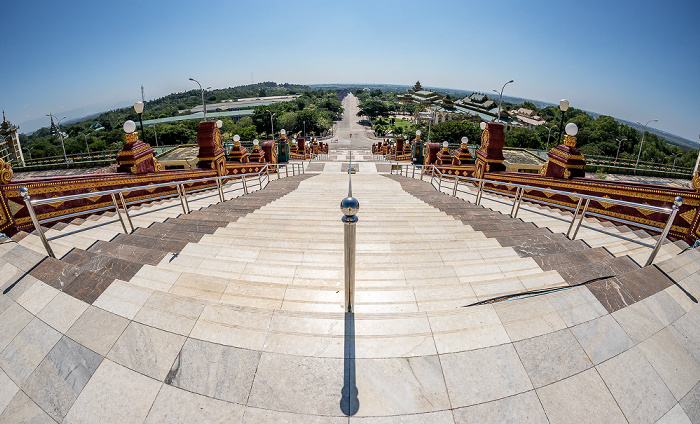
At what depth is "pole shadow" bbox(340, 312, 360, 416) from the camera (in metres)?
1.99

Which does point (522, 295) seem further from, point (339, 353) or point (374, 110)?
point (374, 110)

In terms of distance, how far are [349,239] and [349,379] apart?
110 cm

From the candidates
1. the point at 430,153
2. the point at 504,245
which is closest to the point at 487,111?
the point at 430,153

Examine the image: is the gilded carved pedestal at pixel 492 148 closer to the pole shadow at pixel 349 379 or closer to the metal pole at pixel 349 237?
the metal pole at pixel 349 237

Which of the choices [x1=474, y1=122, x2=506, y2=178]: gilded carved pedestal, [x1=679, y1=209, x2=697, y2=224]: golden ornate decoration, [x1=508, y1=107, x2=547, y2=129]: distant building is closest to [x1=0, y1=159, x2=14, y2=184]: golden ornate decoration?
[x1=679, y1=209, x2=697, y2=224]: golden ornate decoration

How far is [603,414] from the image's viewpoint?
6.50 feet

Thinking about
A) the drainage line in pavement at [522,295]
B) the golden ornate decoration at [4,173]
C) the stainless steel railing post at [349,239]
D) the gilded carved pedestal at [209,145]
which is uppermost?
the stainless steel railing post at [349,239]

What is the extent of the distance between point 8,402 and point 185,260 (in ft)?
6.72

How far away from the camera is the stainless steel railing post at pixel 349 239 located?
2.50 meters

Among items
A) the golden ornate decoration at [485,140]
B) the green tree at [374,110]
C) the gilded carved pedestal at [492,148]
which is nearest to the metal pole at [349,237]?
the gilded carved pedestal at [492,148]

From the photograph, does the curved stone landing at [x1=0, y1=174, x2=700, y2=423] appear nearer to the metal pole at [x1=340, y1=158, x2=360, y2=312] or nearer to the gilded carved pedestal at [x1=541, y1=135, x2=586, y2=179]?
the metal pole at [x1=340, y1=158, x2=360, y2=312]

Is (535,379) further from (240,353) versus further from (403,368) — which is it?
(240,353)

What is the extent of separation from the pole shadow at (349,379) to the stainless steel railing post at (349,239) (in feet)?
0.91

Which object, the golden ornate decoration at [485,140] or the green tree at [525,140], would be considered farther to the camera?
the green tree at [525,140]
